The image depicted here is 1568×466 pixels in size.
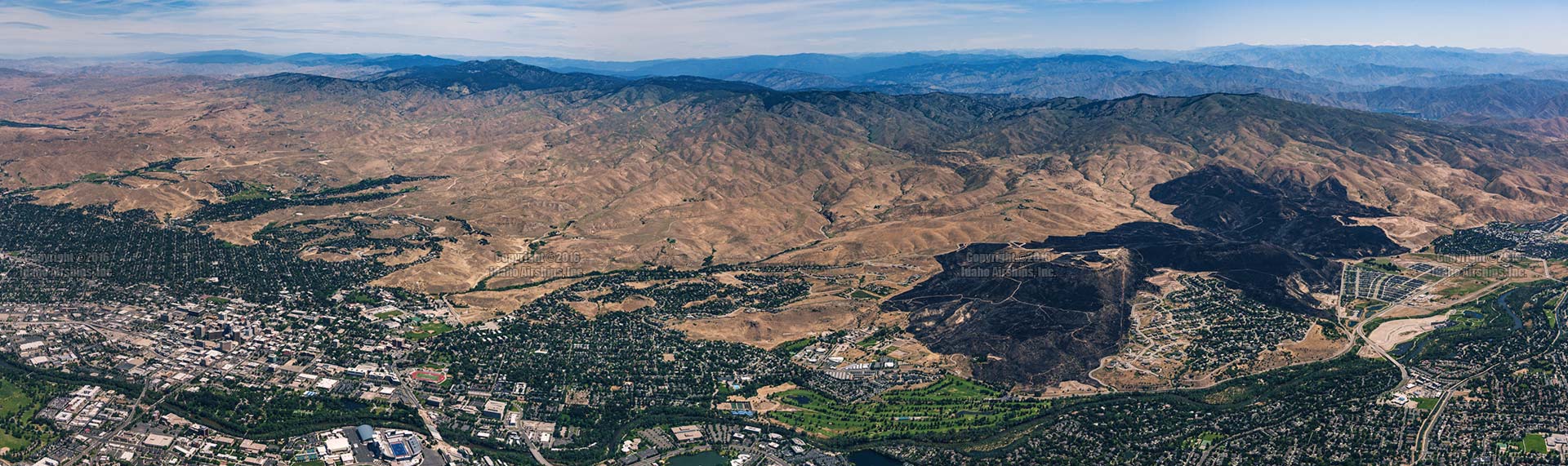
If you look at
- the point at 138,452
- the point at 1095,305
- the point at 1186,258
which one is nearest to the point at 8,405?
the point at 138,452

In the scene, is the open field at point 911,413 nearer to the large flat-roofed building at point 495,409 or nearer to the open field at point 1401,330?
the large flat-roofed building at point 495,409

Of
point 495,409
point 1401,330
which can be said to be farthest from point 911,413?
point 1401,330

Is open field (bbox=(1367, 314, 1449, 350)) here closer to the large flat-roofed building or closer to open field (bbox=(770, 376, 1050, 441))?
open field (bbox=(770, 376, 1050, 441))

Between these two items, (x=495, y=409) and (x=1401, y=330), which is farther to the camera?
(x=1401, y=330)

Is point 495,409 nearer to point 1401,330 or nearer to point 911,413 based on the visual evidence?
point 911,413

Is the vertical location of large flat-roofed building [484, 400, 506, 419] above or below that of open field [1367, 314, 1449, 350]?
below

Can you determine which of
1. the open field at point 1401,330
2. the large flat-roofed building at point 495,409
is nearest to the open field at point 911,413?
the large flat-roofed building at point 495,409

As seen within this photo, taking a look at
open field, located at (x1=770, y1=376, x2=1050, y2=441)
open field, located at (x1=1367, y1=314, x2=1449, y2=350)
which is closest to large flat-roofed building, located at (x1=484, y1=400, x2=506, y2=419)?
open field, located at (x1=770, y1=376, x2=1050, y2=441)

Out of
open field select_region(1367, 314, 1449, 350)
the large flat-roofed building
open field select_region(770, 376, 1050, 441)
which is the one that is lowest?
open field select_region(770, 376, 1050, 441)

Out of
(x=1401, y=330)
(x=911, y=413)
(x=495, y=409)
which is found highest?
(x=1401, y=330)

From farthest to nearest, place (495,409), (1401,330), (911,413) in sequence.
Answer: (1401,330), (911,413), (495,409)

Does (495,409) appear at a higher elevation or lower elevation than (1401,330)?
lower

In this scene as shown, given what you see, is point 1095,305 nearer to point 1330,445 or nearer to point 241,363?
point 1330,445
